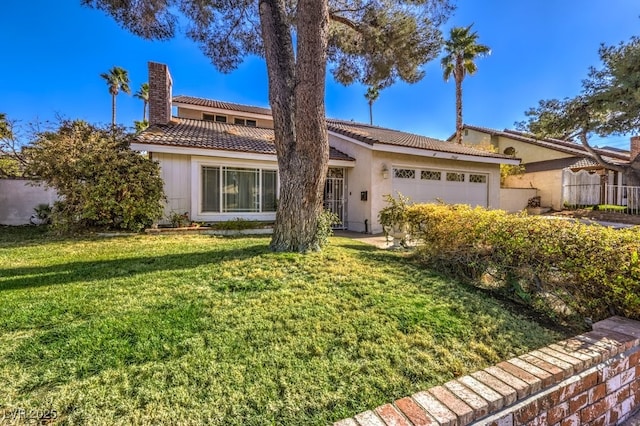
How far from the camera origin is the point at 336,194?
1439cm

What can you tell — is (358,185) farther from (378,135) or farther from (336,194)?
(378,135)

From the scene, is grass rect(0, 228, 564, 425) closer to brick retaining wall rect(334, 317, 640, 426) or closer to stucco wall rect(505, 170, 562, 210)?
brick retaining wall rect(334, 317, 640, 426)

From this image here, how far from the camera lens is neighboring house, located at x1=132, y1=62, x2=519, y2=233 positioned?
1130 cm

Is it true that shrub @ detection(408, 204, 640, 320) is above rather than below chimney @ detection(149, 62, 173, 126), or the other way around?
below

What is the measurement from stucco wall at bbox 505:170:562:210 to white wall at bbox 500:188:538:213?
65cm

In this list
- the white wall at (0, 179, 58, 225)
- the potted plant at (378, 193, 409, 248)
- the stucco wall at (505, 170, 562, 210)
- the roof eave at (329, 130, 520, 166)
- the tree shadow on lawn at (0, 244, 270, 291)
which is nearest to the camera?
the tree shadow on lawn at (0, 244, 270, 291)

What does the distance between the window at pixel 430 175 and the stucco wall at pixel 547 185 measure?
1234cm

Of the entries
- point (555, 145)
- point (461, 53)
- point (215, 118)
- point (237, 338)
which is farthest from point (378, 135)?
point (555, 145)

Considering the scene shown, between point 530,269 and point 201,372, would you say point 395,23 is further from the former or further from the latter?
point 201,372

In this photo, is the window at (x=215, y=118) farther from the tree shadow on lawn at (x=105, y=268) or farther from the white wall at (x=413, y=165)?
the tree shadow on lawn at (x=105, y=268)

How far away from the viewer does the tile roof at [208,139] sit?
11.0 m

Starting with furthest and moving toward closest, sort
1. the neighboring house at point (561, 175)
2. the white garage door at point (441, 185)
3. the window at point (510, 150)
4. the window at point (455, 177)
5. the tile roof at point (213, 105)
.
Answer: the window at point (510, 150) < the neighboring house at point (561, 175) < the tile roof at point (213, 105) < the window at point (455, 177) < the white garage door at point (441, 185)

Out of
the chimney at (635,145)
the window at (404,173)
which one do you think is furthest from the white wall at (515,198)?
the window at (404,173)

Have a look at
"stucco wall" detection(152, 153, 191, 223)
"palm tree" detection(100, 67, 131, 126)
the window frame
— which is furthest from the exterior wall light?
"palm tree" detection(100, 67, 131, 126)
